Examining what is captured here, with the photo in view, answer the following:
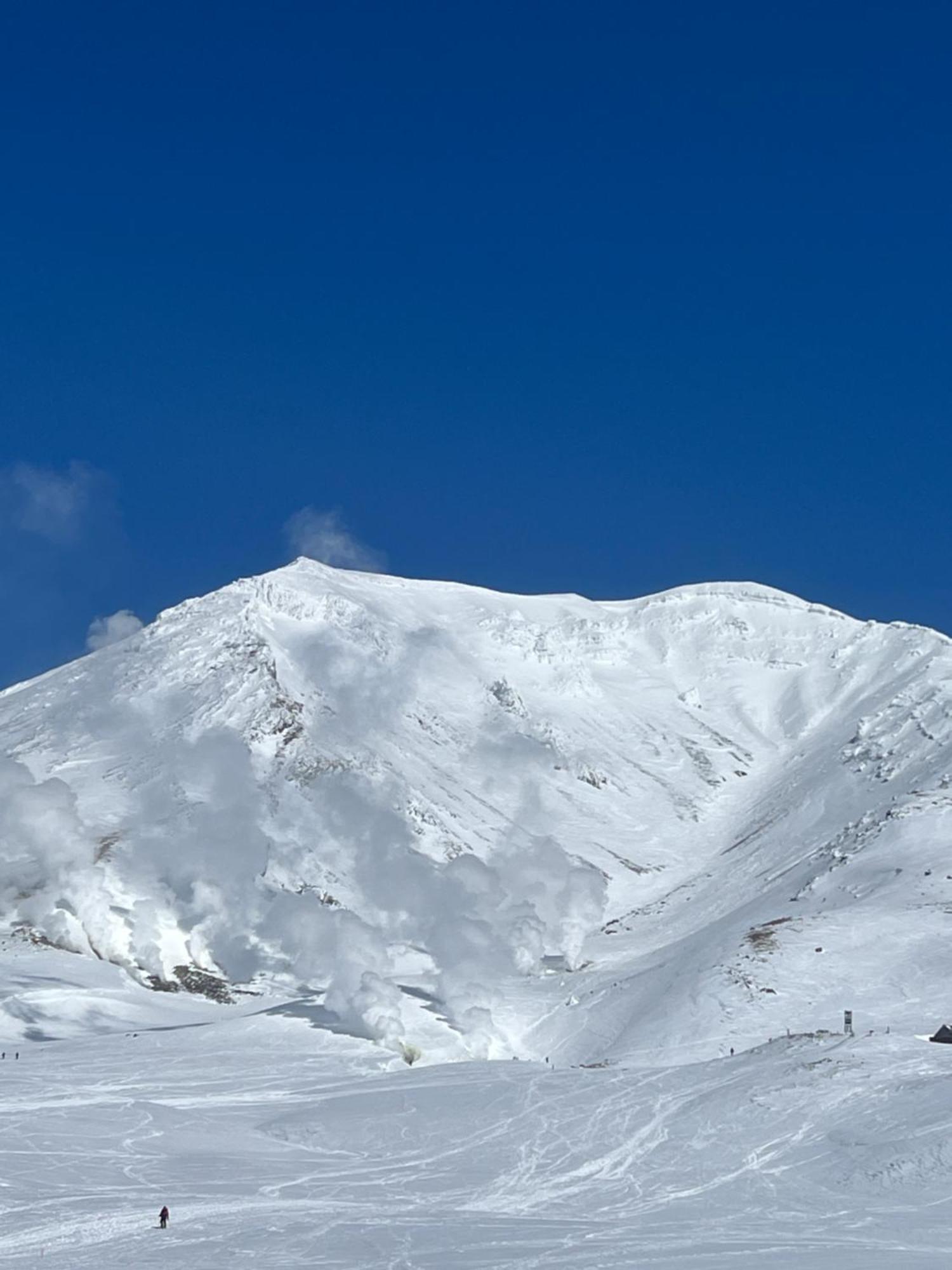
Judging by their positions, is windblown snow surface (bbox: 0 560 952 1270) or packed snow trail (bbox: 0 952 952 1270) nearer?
packed snow trail (bbox: 0 952 952 1270)

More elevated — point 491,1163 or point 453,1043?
point 453,1043

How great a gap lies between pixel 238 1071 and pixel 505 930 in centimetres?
5476

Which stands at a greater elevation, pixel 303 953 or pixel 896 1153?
pixel 303 953

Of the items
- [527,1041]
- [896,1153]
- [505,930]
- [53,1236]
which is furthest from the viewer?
[505,930]

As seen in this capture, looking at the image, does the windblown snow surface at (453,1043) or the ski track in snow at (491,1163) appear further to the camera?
the windblown snow surface at (453,1043)

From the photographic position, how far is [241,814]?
187875 millimetres

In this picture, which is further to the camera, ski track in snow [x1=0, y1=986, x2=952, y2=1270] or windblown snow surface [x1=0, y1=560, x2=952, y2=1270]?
windblown snow surface [x1=0, y1=560, x2=952, y2=1270]

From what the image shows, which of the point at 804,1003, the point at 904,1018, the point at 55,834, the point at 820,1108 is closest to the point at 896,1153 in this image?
the point at 820,1108

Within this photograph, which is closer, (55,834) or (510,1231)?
(510,1231)

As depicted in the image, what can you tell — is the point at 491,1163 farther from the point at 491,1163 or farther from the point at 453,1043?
the point at 453,1043

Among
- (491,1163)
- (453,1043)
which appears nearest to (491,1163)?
(491,1163)

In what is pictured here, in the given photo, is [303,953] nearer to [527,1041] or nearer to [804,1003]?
[527,1041]

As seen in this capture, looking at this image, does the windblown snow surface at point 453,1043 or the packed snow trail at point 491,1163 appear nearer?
the packed snow trail at point 491,1163

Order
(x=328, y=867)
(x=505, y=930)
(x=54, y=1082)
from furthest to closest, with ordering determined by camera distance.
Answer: (x=328, y=867)
(x=505, y=930)
(x=54, y=1082)
